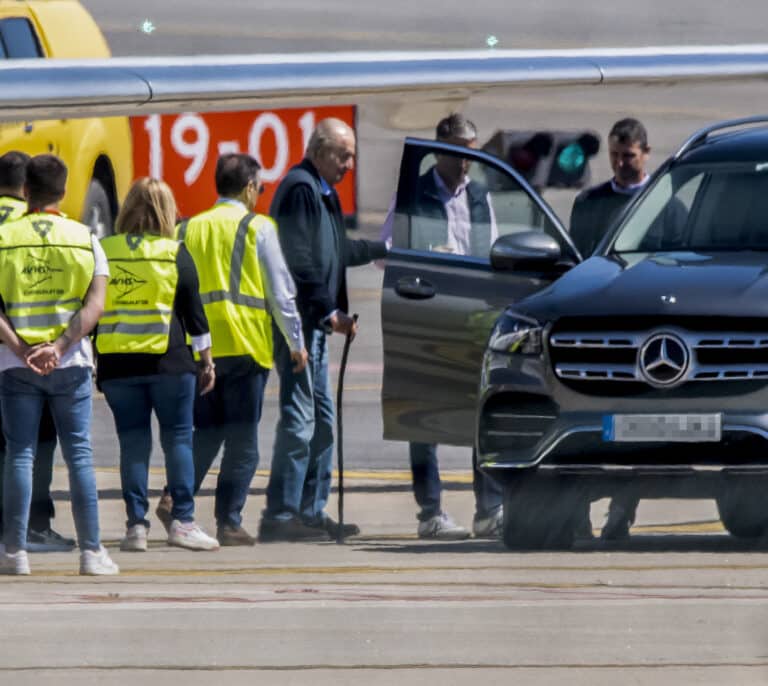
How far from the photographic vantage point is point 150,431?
8914 mm

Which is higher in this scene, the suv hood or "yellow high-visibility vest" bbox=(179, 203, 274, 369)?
the suv hood

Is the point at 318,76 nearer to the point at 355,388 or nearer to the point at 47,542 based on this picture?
the point at 355,388

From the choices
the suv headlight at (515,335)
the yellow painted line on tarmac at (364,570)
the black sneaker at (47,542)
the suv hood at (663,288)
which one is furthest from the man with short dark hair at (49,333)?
the suv hood at (663,288)

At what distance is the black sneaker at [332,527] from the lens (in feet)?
31.1

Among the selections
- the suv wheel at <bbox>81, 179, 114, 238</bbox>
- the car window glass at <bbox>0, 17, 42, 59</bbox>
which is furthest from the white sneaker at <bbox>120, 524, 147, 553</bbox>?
the car window glass at <bbox>0, 17, 42, 59</bbox>

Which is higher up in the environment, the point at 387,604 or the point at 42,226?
the point at 42,226

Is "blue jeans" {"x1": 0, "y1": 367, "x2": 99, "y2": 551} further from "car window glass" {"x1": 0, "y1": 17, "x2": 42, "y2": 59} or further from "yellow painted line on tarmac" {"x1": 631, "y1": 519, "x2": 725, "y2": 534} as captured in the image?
"car window glass" {"x1": 0, "y1": 17, "x2": 42, "y2": 59}

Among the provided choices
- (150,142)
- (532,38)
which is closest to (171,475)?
(150,142)

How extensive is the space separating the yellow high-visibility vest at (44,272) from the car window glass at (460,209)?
169cm

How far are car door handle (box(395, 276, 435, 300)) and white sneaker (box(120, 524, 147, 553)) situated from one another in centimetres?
140

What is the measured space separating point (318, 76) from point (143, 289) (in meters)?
4.81

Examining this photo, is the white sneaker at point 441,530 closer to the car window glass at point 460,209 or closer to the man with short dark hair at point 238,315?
the man with short dark hair at point 238,315

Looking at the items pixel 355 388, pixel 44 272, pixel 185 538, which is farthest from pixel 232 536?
pixel 355 388

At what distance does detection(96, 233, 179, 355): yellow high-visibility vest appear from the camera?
8.73 metres
